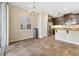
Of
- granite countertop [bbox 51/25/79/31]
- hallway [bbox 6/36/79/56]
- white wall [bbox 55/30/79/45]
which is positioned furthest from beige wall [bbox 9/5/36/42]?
white wall [bbox 55/30/79/45]

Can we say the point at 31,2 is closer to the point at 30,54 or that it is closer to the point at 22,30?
the point at 22,30

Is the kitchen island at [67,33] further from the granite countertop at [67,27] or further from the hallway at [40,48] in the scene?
the hallway at [40,48]

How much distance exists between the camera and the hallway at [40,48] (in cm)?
169

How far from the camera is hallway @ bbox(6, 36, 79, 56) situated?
1.69 m

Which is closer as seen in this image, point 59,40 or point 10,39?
point 10,39

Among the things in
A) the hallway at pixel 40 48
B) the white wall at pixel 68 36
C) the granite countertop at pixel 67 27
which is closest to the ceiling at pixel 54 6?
the granite countertop at pixel 67 27

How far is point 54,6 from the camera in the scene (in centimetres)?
169

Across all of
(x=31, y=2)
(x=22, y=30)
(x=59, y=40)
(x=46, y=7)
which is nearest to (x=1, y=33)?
(x=22, y=30)

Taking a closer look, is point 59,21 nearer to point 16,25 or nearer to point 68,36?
point 68,36

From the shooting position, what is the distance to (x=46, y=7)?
1.70 m

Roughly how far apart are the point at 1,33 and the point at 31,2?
2.42ft

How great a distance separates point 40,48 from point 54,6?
785mm

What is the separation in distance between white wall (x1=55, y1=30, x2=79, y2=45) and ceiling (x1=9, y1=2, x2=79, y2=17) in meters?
0.38

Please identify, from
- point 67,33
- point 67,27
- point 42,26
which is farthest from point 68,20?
point 42,26
